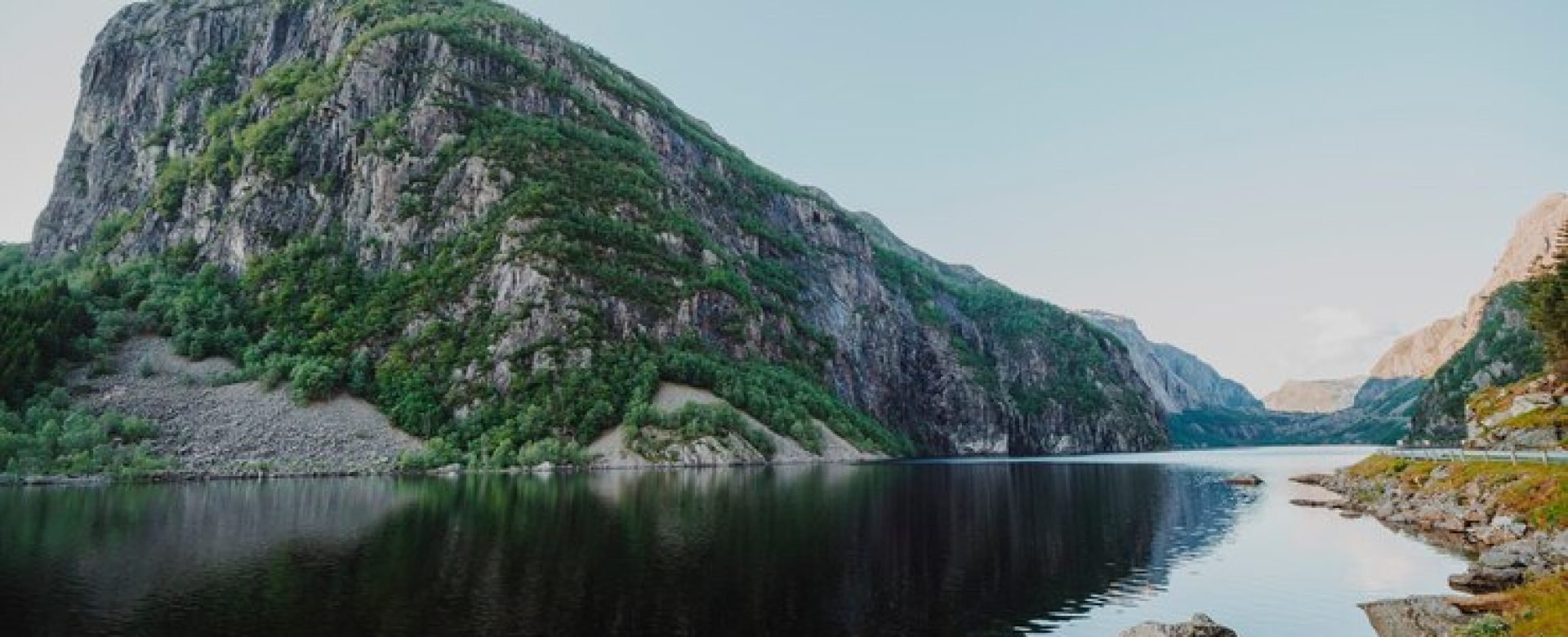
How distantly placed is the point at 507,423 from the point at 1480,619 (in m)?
145

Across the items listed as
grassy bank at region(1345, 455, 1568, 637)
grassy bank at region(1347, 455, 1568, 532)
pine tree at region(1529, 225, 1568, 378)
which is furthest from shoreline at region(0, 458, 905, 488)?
pine tree at region(1529, 225, 1568, 378)

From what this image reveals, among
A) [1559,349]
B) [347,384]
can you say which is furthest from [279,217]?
[1559,349]

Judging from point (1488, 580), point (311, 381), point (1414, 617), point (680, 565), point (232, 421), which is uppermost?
point (311, 381)

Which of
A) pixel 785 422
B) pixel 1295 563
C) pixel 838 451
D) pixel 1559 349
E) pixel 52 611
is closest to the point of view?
pixel 52 611

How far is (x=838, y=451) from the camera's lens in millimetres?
195375

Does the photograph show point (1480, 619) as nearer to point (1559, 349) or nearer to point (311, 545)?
point (311, 545)

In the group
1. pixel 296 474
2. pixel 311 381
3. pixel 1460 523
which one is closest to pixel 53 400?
pixel 311 381

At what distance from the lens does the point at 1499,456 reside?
68000 millimetres

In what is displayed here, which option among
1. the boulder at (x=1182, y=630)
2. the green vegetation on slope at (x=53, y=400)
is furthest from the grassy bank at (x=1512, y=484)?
the green vegetation on slope at (x=53, y=400)

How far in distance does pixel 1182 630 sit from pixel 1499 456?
183 ft

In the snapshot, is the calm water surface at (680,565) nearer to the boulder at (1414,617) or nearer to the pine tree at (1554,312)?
the boulder at (1414,617)

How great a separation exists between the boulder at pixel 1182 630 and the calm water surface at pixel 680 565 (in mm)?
2788

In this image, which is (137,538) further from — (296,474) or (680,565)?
(296,474)

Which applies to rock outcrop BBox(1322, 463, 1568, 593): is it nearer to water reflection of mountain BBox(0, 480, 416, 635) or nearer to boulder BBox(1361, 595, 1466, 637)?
boulder BBox(1361, 595, 1466, 637)
